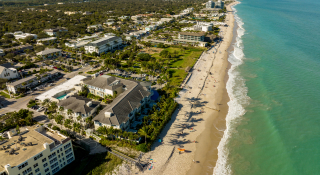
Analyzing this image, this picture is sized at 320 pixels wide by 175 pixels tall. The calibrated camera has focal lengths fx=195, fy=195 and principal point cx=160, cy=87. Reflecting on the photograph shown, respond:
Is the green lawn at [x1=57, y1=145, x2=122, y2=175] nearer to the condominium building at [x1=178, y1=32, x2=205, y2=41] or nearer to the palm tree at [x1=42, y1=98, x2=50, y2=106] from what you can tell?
the palm tree at [x1=42, y1=98, x2=50, y2=106]

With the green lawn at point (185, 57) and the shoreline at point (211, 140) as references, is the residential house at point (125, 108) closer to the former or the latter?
the shoreline at point (211, 140)

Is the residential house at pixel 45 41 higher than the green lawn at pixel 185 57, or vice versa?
the residential house at pixel 45 41

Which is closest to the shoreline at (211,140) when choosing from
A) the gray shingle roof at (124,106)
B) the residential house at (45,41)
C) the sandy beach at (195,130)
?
the sandy beach at (195,130)

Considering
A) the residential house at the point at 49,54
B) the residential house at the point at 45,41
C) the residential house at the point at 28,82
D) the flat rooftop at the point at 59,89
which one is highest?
the residential house at the point at 45,41

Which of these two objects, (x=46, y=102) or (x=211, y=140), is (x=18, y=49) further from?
(x=211, y=140)

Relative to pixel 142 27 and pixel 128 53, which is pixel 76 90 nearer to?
pixel 128 53

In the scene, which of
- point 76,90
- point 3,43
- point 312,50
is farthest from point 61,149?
point 312,50

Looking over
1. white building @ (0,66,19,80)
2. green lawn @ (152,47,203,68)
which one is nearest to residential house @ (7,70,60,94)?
white building @ (0,66,19,80)
